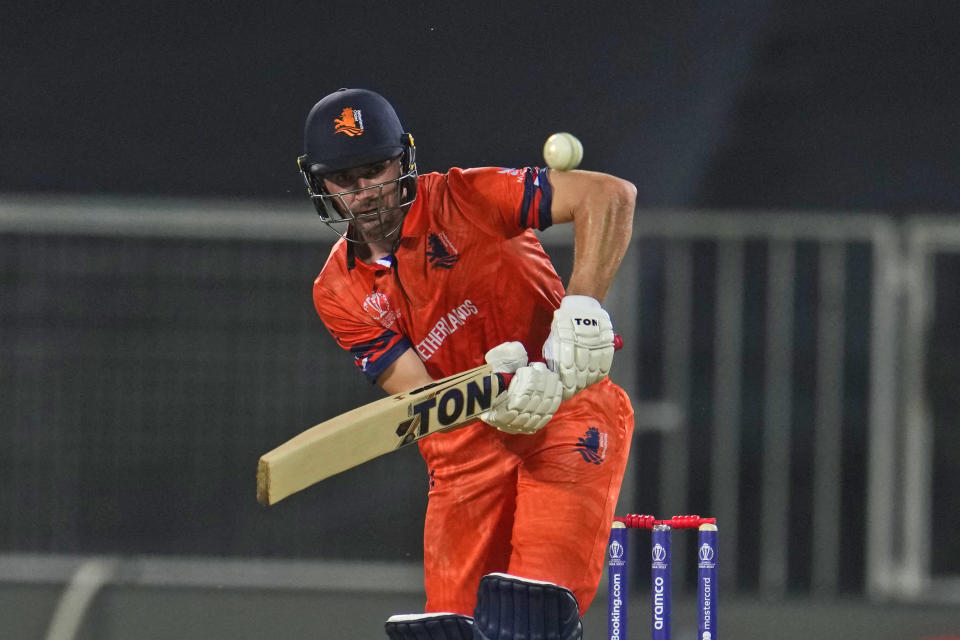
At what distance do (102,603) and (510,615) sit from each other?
2.06 meters

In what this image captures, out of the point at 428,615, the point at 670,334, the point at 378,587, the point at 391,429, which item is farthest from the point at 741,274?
the point at 391,429

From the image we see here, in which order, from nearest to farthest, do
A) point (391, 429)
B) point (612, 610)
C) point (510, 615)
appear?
point (391, 429) < point (510, 615) < point (612, 610)

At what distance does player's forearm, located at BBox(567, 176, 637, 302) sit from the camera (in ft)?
10.1

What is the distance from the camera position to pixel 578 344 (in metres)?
2.94

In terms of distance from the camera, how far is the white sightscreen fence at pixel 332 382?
484cm

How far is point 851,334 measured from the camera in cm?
494

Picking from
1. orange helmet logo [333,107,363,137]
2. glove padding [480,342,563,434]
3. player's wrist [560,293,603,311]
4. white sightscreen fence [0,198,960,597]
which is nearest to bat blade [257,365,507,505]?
glove padding [480,342,563,434]

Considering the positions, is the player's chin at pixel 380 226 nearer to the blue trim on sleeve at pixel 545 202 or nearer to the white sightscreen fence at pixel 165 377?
the blue trim on sleeve at pixel 545 202

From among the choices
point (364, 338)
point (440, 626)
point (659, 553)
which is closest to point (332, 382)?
point (364, 338)

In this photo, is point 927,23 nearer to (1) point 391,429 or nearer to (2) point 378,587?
(2) point 378,587

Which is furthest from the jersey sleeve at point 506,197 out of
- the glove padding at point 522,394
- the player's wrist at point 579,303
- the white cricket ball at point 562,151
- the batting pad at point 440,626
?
the batting pad at point 440,626

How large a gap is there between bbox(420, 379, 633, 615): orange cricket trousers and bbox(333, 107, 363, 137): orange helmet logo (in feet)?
2.46

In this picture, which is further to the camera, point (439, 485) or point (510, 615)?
point (439, 485)

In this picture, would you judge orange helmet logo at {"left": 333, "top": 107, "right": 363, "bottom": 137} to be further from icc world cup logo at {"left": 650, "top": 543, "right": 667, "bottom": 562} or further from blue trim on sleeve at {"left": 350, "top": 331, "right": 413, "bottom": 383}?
icc world cup logo at {"left": 650, "top": 543, "right": 667, "bottom": 562}
